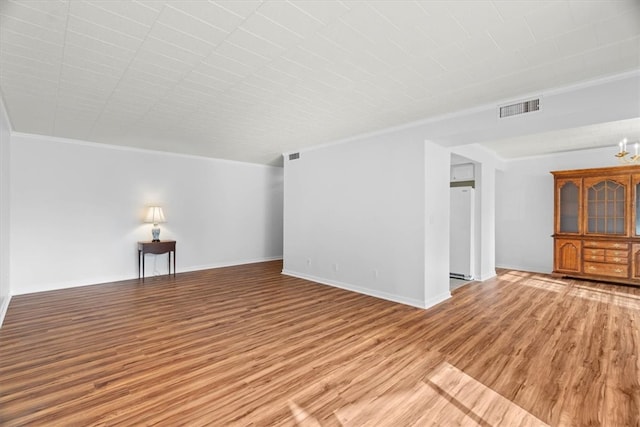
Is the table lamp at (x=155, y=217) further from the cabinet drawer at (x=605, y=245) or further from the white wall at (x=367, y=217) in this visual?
the cabinet drawer at (x=605, y=245)

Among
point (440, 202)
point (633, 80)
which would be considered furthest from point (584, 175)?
point (633, 80)

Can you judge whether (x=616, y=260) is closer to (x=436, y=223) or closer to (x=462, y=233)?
(x=462, y=233)

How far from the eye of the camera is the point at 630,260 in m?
5.40

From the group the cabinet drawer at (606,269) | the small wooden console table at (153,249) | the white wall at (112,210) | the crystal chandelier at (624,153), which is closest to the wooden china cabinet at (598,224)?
the cabinet drawer at (606,269)

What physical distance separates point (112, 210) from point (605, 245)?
9.56m

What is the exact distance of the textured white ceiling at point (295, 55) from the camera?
6.33ft

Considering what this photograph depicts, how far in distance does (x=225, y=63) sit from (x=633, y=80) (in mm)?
3706

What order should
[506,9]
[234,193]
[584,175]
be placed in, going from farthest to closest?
[234,193], [584,175], [506,9]

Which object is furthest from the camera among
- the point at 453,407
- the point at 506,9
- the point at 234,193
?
the point at 234,193

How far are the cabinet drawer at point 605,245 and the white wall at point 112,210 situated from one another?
7.38 meters

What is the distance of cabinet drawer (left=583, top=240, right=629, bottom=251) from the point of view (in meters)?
5.46

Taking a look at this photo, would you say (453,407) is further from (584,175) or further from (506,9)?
(584,175)

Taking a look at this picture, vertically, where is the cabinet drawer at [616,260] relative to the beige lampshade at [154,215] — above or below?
below

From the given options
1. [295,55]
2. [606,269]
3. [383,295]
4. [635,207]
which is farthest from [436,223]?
[635,207]
